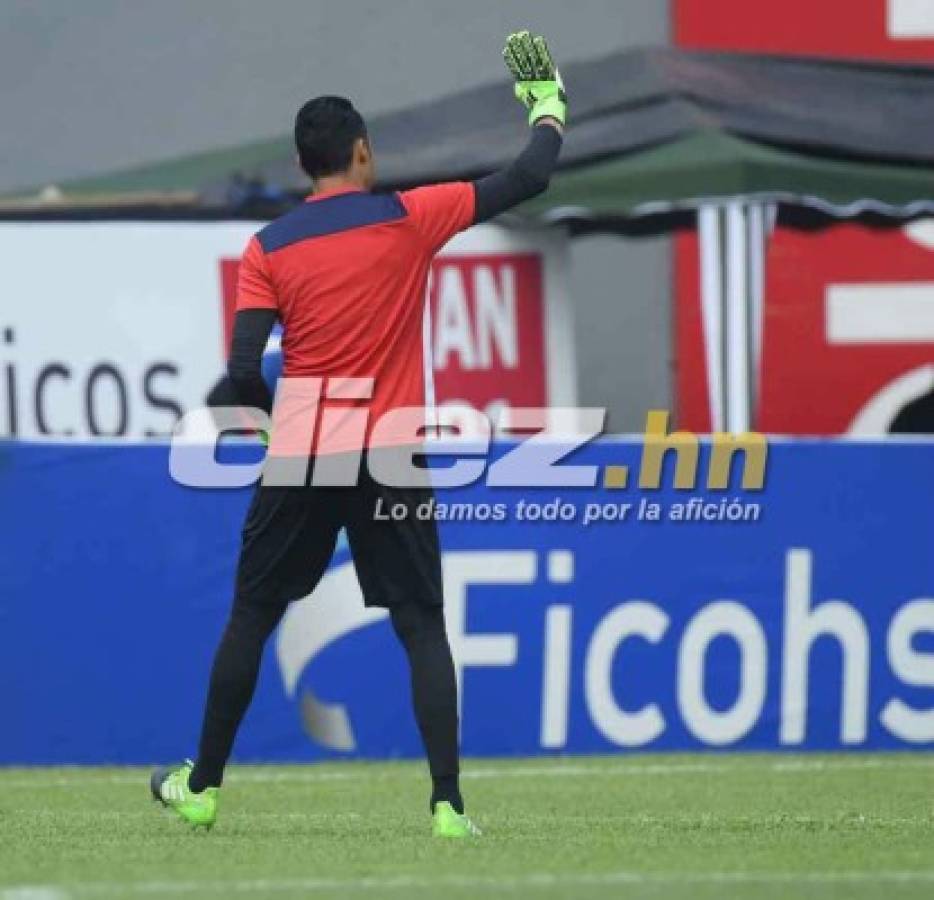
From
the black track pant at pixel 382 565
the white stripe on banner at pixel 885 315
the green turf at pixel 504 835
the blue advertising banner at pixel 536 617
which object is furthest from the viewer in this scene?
the white stripe on banner at pixel 885 315

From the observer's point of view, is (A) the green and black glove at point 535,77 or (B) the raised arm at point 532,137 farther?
(A) the green and black glove at point 535,77

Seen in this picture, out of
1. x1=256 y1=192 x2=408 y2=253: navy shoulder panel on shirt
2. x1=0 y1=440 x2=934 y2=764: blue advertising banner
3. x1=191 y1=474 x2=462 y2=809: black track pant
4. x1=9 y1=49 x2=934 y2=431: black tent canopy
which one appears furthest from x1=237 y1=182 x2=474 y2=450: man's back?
x1=9 y1=49 x2=934 y2=431: black tent canopy

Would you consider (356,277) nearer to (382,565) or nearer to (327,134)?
(327,134)

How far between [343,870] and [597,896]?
80cm

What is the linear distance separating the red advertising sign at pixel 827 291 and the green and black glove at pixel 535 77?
26.4ft

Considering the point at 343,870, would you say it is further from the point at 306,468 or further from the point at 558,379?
the point at 558,379

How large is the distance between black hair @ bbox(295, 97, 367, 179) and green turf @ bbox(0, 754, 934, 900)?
1760 millimetres

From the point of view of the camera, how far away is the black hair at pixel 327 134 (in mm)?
7359

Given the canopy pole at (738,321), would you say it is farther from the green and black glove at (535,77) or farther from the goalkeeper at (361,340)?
the goalkeeper at (361,340)

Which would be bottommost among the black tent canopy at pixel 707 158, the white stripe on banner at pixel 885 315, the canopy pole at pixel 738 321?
the white stripe on banner at pixel 885 315

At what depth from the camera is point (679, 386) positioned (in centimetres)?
1728

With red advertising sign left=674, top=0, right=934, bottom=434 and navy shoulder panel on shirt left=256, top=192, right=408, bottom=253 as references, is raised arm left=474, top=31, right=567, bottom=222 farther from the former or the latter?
red advertising sign left=674, top=0, right=934, bottom=434

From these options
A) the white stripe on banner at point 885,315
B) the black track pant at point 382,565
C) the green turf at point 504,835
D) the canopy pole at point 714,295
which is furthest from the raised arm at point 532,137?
the white stripe on banner at point 885,315

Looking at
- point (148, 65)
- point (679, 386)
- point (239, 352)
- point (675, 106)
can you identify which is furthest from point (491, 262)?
point (239, 352)
